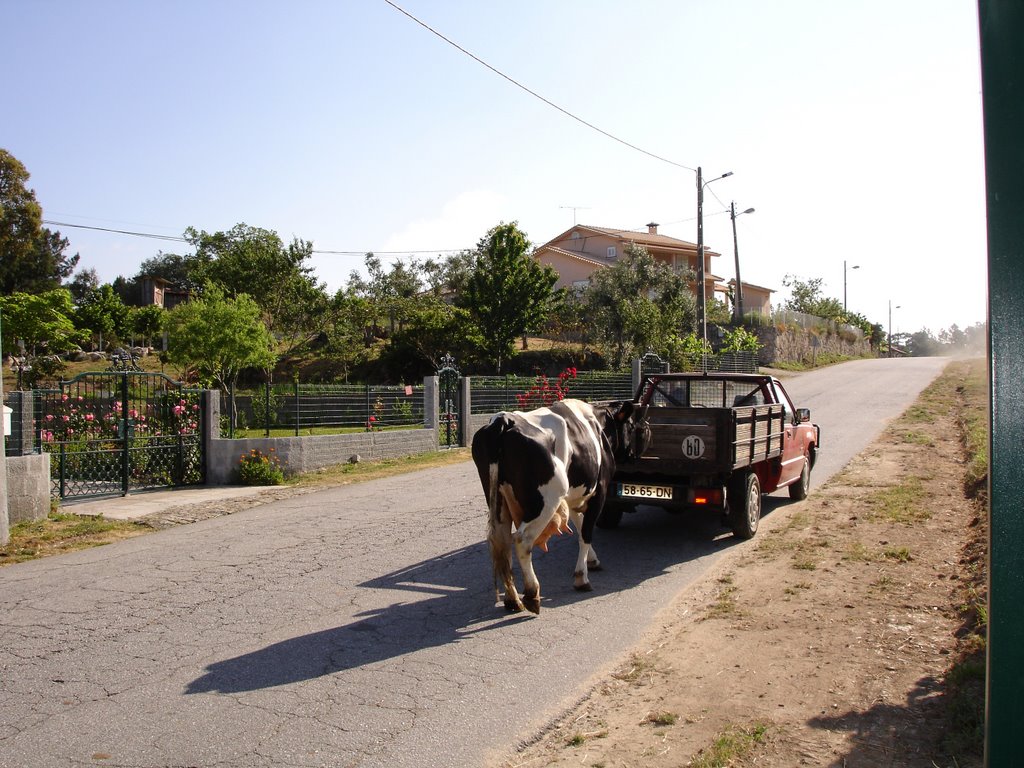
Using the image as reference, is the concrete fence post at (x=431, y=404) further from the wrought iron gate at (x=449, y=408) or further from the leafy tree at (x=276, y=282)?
the leafy tree at (x=276, y=282)

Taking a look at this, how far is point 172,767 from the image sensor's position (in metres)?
4.00

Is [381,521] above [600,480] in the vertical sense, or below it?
below

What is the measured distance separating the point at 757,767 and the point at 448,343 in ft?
108

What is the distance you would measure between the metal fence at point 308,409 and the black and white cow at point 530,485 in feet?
32.2

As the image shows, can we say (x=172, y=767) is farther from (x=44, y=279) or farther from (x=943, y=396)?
(x=44, y=279)

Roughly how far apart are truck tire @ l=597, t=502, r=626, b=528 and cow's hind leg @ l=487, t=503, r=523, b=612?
3257 millimetres

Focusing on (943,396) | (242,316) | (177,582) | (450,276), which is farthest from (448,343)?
(177,582)

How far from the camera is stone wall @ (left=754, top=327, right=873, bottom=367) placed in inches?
1981

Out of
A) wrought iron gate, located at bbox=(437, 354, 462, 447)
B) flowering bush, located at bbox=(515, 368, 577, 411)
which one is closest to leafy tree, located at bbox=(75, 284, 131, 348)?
flowering bush, located at bbox=(515, 368, 577, 411)

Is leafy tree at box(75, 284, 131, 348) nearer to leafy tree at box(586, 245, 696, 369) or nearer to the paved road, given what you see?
leafy tree at box(586, 245, 696, 369)

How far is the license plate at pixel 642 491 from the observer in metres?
8.99

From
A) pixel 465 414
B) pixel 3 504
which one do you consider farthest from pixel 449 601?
pixel 465 414

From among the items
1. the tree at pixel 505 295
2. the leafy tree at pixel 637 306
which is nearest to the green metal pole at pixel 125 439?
the tree at pixel 505 295

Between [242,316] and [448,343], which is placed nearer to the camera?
[242,316]
